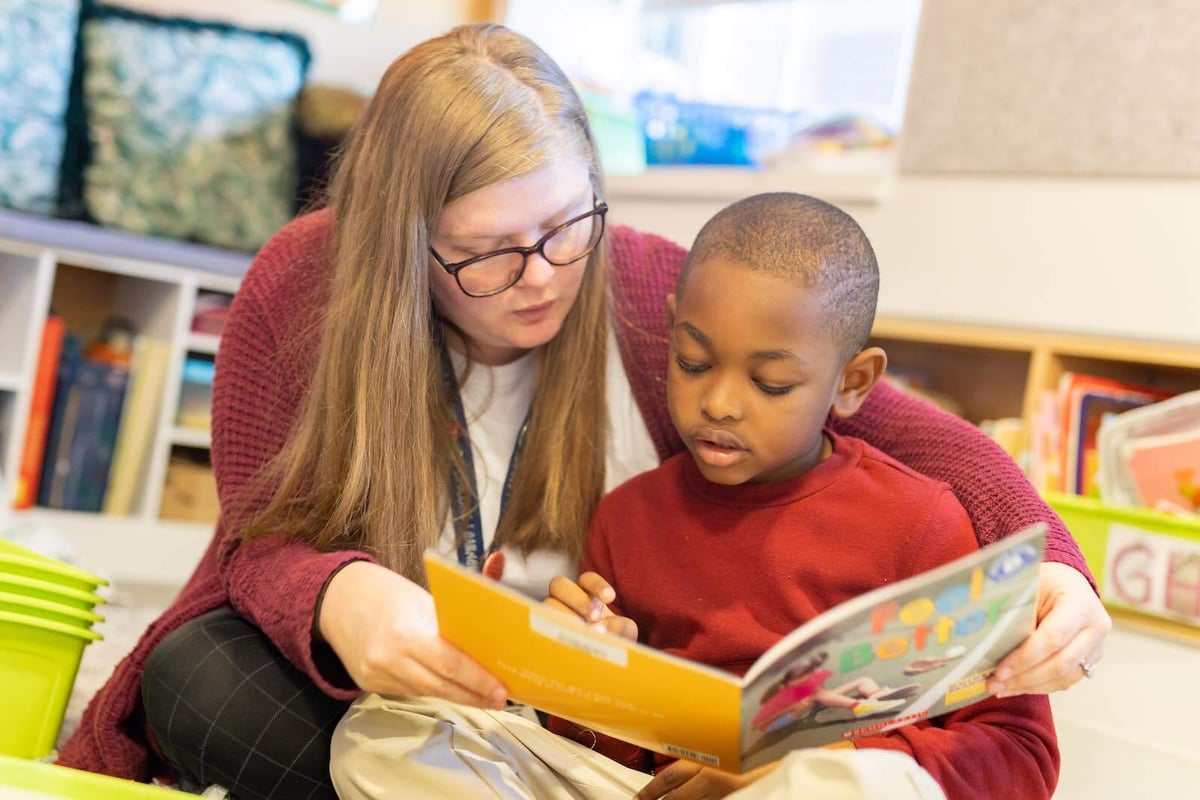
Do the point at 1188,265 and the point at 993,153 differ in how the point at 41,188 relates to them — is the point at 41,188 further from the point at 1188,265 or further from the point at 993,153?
the point at 1188,265

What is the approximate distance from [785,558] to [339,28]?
2449 millimetres

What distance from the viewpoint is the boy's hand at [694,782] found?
0.87m

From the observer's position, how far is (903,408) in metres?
1.26

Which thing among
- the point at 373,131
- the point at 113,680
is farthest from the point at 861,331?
the point at 113,680

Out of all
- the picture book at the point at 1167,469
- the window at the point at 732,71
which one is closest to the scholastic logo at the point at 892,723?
the picture book at the point at 1167,469

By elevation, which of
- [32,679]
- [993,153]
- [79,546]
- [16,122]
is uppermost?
[993,153]

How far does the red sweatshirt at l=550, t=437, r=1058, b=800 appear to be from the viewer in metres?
1.02

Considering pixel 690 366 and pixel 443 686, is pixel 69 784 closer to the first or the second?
pixel 443 686

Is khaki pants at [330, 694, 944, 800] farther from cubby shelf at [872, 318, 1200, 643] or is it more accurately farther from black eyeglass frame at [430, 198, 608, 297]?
cubby shelf at [872, 318, 1200, 643]

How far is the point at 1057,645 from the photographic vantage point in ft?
2.85

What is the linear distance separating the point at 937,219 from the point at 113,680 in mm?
1594

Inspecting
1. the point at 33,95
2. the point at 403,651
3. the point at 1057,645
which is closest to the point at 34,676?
the point at 403,651

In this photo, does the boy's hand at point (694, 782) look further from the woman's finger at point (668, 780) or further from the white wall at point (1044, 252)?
the white wall at point (1044, 252)

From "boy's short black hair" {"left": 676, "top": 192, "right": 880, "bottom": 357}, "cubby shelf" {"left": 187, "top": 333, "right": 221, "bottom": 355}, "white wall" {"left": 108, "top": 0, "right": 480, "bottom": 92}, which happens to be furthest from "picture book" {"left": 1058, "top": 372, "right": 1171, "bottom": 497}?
"white wall" {"left": 108, "top": 0, "right": 480, "bottom": 92}
